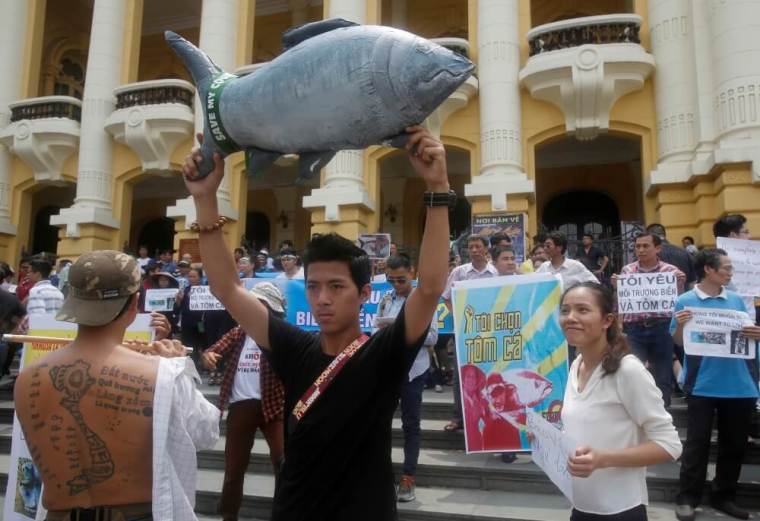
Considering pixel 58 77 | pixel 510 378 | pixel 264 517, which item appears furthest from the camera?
pixel 58 77

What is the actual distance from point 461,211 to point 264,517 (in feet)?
43.9

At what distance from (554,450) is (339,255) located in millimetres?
1167

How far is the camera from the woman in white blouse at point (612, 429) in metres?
2.08

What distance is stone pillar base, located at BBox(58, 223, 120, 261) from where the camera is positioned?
14.2m

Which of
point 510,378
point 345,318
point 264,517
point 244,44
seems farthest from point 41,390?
point 244,44

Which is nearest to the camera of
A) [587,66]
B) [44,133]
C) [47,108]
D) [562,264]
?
[562,264]

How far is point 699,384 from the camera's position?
4164 millimetres

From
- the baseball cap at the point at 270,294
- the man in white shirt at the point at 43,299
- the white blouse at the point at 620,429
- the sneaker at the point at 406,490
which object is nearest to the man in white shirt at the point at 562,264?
the sneaker at the point at 406,490

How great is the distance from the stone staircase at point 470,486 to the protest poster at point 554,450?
6.22 feet

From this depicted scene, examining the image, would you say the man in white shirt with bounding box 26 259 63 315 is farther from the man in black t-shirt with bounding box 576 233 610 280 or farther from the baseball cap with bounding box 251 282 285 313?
the man in black t-shirt with bounding box 576 233 610 280

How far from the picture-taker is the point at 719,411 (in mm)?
4176

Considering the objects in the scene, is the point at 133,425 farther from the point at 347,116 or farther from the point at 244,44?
the point at 244,44

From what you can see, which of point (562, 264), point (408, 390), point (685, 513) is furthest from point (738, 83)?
point (408, 390)

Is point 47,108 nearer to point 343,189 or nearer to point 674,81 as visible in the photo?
point 343,189
